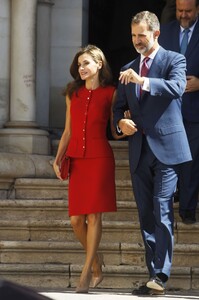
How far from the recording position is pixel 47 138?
859 centimetres

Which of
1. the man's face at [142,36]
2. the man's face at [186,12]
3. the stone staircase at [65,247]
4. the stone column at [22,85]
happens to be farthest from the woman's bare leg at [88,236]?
the stone column at [22,85]

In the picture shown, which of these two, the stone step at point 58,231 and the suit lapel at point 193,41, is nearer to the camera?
the suit lapel at point 193,41

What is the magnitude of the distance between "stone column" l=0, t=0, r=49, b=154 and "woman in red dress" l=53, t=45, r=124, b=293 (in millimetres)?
2062

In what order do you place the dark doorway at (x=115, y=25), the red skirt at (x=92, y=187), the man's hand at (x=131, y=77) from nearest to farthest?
1. the man's hand at (x=131, y=77)
2. the red skirt at (x=92, y=187)
3. the dark doorway at (x=115, y=25)

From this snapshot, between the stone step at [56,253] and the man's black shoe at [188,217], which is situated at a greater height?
the man's black shoe at [188,217]

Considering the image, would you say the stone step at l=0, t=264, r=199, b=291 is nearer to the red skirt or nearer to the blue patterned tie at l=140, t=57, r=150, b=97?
the red skirt

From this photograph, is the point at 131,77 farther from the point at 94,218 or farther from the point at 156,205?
the point at 94,218

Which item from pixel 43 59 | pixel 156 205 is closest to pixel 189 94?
pixel 156 205

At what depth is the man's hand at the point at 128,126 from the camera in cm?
588

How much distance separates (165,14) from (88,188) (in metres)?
2.95

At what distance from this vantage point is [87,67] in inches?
245

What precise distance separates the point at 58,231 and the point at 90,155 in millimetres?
1291

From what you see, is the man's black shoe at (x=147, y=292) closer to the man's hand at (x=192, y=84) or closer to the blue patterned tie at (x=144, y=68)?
the blue patterned tie at (x=144, y=68)

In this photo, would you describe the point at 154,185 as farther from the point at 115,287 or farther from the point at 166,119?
the point at 115,287
